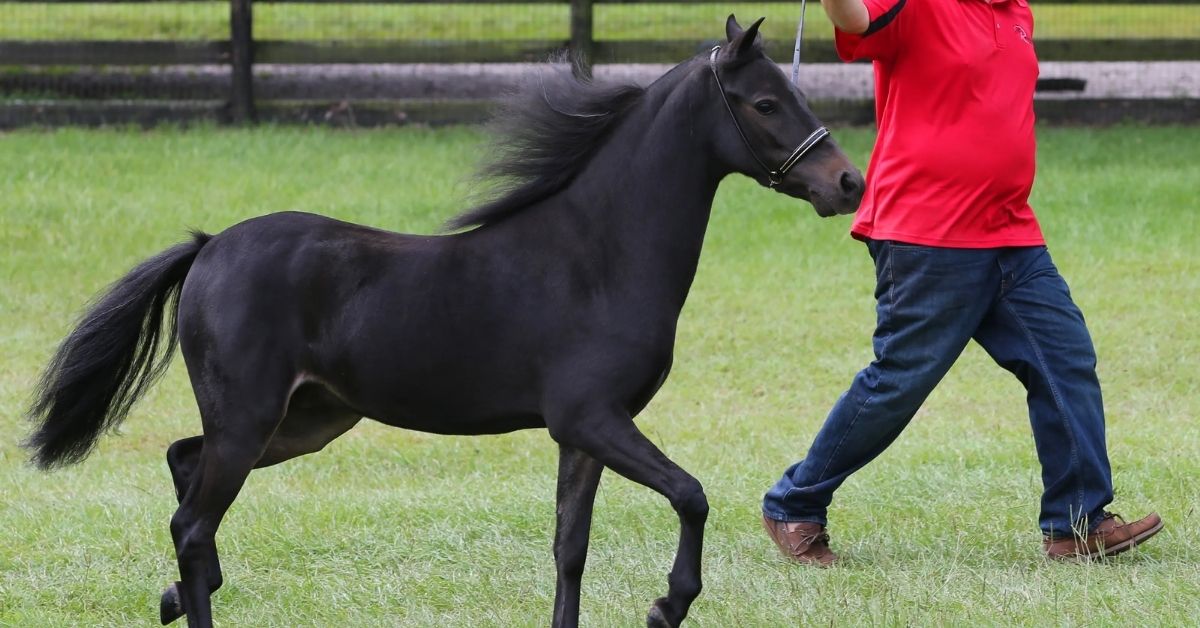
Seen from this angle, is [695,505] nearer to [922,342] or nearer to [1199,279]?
[922,342]

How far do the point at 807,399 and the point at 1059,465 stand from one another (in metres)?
2.68

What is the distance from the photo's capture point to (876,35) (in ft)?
14.2

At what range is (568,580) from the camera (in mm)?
4016

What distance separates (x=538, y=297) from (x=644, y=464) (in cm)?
49

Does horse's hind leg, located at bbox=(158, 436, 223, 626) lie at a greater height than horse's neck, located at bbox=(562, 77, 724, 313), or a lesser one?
lesser

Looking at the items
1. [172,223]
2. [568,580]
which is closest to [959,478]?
[568,580]

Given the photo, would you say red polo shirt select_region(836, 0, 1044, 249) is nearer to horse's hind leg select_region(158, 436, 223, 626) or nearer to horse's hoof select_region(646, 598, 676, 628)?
horse's hoof select_region(646, 598, 676, 628)

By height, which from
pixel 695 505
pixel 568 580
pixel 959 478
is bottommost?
pixel 959 478

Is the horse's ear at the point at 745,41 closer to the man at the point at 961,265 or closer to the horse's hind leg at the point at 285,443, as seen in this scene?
the man at the point at 961,265

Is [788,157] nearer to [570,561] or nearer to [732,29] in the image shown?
[732,29]

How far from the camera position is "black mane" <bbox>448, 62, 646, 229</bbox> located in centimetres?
396

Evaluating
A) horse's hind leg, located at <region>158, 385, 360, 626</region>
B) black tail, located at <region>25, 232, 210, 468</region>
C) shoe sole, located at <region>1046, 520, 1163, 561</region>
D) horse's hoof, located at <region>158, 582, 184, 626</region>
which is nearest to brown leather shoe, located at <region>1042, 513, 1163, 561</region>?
shoe sole, located at <region>1046, 520, 1163, 561</region>

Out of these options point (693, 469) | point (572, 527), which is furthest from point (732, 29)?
point (693, 469)

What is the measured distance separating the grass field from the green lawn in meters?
3.97
